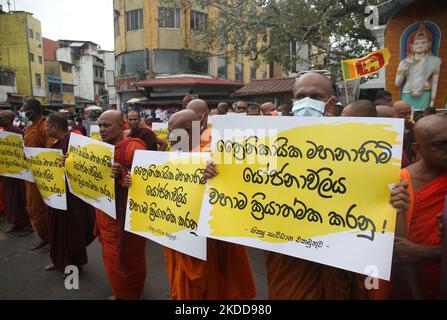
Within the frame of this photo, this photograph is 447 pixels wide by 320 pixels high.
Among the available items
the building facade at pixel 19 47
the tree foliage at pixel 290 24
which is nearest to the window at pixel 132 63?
the tree foliage at pixel 290 24

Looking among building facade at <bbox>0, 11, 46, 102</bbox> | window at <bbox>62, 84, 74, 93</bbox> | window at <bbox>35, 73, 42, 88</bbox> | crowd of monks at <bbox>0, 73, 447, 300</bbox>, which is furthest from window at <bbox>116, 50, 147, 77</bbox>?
window at <bbox>62, 84, 74, 93</bbox>

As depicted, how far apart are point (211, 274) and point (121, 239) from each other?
916 millimetres

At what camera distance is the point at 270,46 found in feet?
34.3

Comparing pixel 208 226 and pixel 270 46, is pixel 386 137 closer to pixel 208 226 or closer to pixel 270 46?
pixel 208 226

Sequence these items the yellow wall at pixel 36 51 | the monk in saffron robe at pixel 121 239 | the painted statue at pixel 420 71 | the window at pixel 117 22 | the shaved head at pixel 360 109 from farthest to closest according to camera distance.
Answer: the yellow wall at pixel 36 51 → the window at pixel 117 22 → the painted statue at pixel 420 71 → the monk in saffron robe at pixel 121 239 → the shaved head at pixel 360 109

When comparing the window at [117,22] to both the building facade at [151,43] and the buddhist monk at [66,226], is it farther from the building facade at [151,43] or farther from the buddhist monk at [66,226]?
the buddhist monk at [66,226]

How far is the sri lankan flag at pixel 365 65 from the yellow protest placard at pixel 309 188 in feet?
14.1

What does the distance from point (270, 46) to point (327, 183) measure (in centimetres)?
956

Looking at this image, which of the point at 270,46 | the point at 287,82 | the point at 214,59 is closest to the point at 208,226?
the point at 270,46

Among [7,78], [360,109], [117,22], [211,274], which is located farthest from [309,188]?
[7,78]

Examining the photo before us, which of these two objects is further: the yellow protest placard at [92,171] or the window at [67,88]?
the window at [67,88]

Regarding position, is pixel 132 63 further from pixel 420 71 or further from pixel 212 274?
pixel 212 274

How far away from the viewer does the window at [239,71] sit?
26992 millimetres

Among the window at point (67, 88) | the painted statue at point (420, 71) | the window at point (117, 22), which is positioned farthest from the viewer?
the window at point (67, 88)
